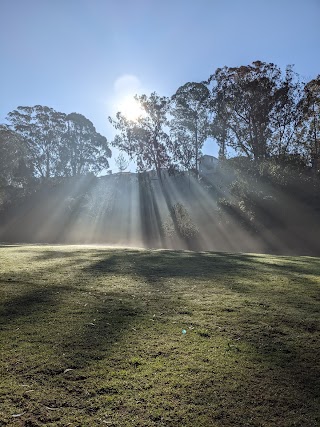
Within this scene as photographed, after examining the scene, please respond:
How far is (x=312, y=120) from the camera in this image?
26.9m

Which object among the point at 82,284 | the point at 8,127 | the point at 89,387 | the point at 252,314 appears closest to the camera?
the point at 89,387

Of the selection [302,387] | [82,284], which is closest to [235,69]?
[82,284]

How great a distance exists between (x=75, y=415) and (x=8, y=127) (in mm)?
50197

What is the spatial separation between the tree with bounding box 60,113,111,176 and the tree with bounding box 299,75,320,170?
34.0 m

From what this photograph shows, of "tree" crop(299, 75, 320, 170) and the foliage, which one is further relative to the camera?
the foliage

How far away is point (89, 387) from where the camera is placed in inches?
111

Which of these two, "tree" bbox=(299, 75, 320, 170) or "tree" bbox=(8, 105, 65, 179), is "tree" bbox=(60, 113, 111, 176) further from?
"tree" bbox=(299, 75, 320, 170)

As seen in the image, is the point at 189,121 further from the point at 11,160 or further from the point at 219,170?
the point at 11,160

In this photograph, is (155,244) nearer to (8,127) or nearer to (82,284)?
(82,284)

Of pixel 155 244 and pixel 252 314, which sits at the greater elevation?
pixel 252 314

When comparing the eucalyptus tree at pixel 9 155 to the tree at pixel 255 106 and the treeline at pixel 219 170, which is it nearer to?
the treeline at pixel 219 170

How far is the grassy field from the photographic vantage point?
8.36 ft

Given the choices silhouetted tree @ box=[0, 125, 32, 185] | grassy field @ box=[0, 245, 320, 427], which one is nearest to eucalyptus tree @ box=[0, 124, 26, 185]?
silhouetted tree @ box=[0, 125, 32, 185]

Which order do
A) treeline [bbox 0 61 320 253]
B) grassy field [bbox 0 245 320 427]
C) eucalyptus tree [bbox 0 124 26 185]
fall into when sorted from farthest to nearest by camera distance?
eucalyptus tree [bbox 0 124 26 185] → treeline [bbox 0 61 320 253] → grassy field [bbox 0 245 320 427]
